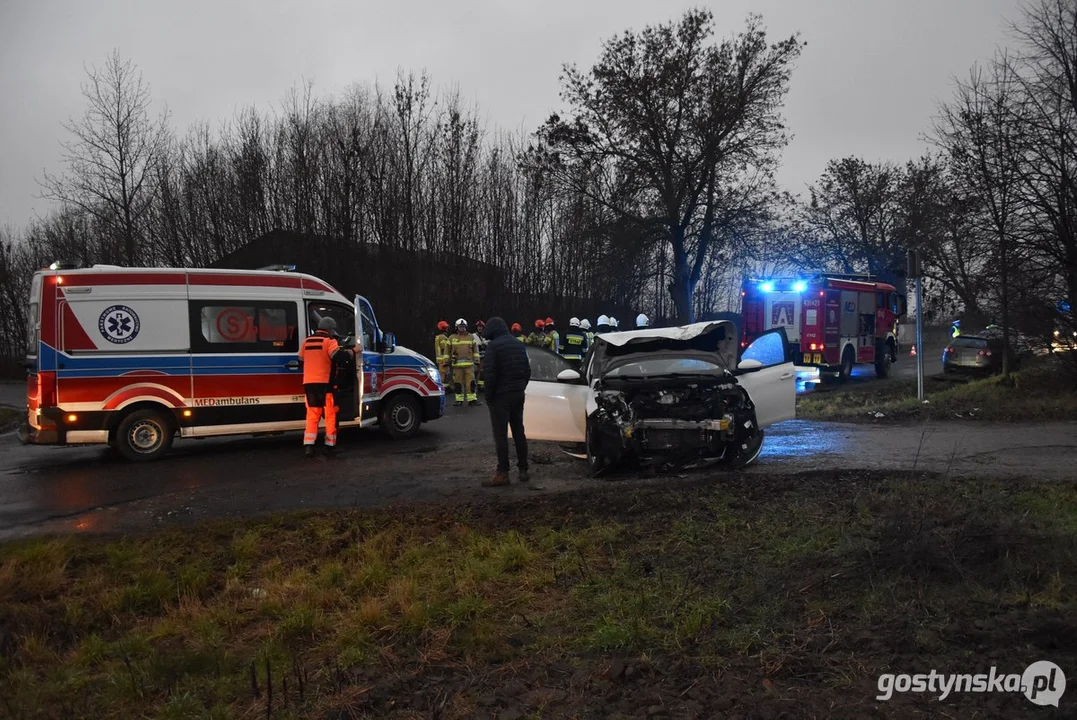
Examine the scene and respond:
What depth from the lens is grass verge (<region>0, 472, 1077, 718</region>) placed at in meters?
3.46

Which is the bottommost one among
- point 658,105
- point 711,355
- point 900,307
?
point 711,355

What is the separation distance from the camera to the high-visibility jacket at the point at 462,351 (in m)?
17.1

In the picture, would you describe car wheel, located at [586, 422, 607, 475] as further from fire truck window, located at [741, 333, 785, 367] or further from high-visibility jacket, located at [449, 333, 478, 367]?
high-visibility jacket, located at [449, 333, 478, 367]

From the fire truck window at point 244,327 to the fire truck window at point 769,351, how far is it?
653cm

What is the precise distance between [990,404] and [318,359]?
11497 millimetres

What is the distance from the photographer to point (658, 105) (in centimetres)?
2958

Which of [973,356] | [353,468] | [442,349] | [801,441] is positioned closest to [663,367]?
[801,441]

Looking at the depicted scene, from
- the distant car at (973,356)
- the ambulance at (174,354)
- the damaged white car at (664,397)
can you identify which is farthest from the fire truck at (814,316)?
the ambulance at (174,354)

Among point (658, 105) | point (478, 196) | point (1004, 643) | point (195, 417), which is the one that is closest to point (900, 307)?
point (658, 105)

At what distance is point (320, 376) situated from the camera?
33.0 ft

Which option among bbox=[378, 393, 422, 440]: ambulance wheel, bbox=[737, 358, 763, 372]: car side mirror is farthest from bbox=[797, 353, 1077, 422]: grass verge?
A: bbox=[378, 393, 422, 440]: ambulance wheel

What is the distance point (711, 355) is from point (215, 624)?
241 inches

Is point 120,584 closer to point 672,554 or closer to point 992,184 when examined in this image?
point 672,554

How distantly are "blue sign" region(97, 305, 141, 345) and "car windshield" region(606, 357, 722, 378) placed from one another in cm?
652
